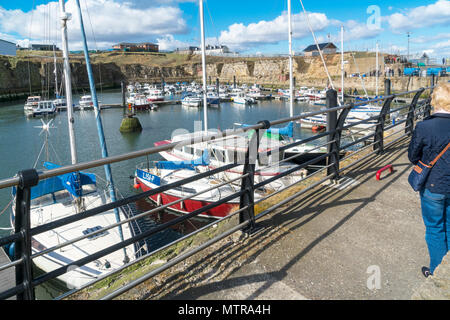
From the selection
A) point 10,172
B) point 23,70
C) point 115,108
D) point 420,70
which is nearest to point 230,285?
point 10,172

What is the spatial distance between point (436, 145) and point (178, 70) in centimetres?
13962

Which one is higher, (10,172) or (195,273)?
(195,273)

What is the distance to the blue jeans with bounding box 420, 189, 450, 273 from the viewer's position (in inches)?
107

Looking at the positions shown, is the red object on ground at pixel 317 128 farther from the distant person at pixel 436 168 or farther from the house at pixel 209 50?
the house at pixel 209 50

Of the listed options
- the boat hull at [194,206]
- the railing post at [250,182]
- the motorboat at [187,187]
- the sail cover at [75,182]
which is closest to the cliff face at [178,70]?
the motorboat at [187,187]

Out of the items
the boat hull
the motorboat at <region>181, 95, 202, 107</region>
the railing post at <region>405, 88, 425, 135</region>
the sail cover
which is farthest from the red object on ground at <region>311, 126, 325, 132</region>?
the motorboat at <region>181, 95, 202, 107</region>

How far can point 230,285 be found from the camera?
2871 mm

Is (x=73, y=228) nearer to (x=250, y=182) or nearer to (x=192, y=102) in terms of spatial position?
(x=250, y=182)

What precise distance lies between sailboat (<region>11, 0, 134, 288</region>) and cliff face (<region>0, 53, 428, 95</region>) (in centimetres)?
5799

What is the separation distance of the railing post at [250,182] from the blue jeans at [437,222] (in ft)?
5.06

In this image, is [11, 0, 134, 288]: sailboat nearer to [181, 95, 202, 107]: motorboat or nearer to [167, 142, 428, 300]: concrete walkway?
[167, 142, 428, 300]: concrete walkway
